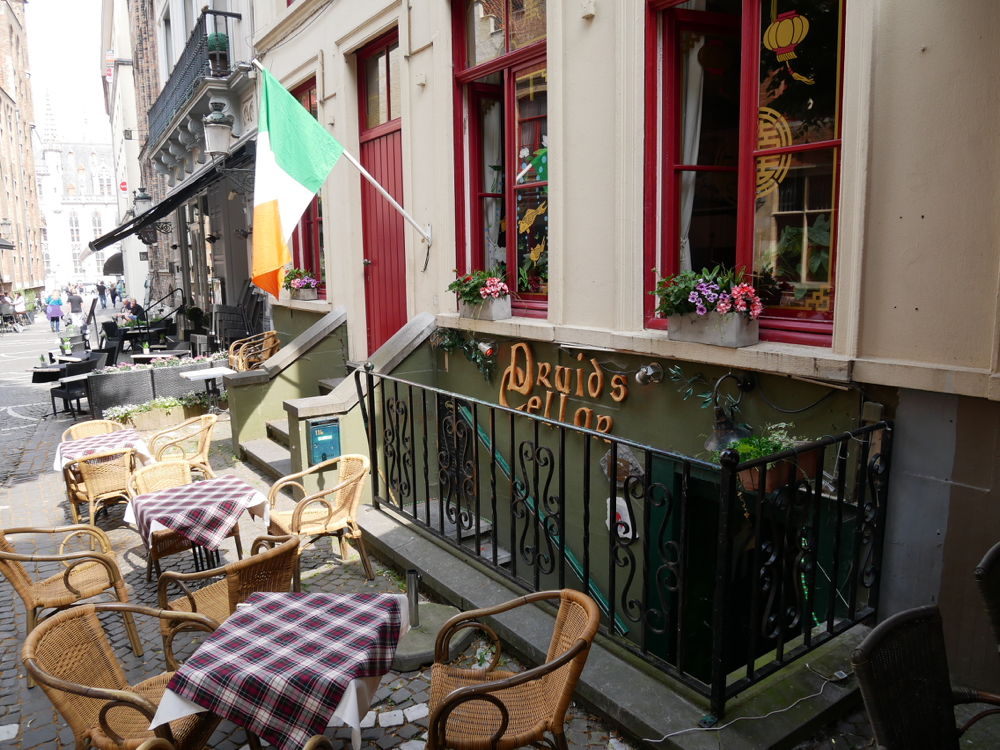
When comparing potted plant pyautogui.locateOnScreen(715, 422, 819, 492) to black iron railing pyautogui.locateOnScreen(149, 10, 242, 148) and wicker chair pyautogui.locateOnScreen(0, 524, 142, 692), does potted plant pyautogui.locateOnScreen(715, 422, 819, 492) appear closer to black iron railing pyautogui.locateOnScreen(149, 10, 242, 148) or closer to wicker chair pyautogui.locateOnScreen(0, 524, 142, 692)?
wicker chair pyautogui.locateOnScreen(0, 524, 142, 692)

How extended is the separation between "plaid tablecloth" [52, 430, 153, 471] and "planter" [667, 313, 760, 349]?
5.04 m

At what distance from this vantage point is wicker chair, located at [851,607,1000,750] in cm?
218

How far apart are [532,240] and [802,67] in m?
2.64

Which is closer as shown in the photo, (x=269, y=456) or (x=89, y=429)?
(x=89, y=429)

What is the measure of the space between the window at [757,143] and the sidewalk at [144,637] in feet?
8.62

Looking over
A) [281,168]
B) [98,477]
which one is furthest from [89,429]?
[281,168]

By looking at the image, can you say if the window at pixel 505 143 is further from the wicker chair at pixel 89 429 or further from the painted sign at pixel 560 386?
the wicker chair at pixel 89 429

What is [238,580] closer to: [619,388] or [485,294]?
[619,388]

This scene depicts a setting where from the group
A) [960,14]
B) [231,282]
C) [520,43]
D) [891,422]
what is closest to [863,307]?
[891,422]

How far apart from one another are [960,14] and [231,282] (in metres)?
15.0

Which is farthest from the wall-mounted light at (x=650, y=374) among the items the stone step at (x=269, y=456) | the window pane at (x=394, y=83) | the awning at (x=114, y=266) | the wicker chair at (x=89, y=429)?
the awning at (x=114, y=266)

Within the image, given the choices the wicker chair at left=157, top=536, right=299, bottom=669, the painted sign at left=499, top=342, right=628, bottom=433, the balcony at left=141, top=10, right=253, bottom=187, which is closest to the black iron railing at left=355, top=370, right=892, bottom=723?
the painted sign at left=499, top=342, right=628, bottom=433

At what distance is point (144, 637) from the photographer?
4688 millimetres

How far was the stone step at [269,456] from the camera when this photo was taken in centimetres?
787
